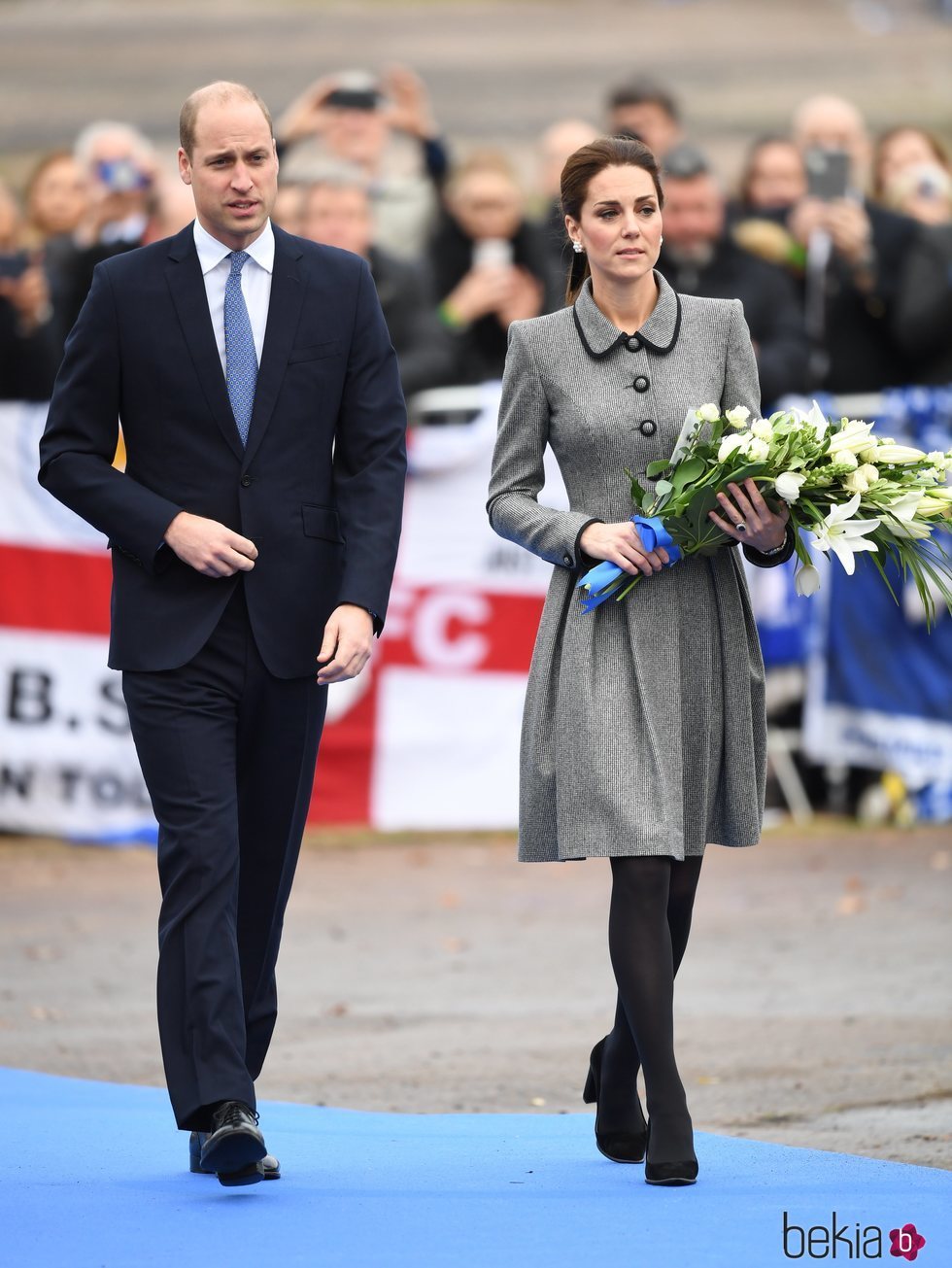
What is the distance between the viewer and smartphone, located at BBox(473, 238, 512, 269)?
11547 mm

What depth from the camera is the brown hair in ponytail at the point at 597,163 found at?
4996 millimetres

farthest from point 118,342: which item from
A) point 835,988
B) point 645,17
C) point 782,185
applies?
point 645,17

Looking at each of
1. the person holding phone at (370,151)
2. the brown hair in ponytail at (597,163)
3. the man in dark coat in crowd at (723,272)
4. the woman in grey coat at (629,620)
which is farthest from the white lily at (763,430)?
the person holding phone at (370,151)

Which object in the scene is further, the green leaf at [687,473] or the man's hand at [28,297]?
the man's hand at [28,297]

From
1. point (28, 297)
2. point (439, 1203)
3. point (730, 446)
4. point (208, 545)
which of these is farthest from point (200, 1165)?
point (28, 297)

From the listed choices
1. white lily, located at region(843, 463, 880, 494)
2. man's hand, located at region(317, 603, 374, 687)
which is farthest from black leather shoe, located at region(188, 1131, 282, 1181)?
white lily, located at region(843, 463, 880, 494)

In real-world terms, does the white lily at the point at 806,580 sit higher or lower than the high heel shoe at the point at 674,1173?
higher

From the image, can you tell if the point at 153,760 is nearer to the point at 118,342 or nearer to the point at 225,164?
the point at 118,342

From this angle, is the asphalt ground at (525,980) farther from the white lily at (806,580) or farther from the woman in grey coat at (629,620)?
the white lily at (806,580)

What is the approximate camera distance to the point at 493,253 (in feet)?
38.0

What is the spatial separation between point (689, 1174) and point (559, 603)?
4.14 ft

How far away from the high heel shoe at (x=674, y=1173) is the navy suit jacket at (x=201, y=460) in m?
1.29

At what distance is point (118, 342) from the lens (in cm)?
493

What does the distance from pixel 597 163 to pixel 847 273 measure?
687 cm
